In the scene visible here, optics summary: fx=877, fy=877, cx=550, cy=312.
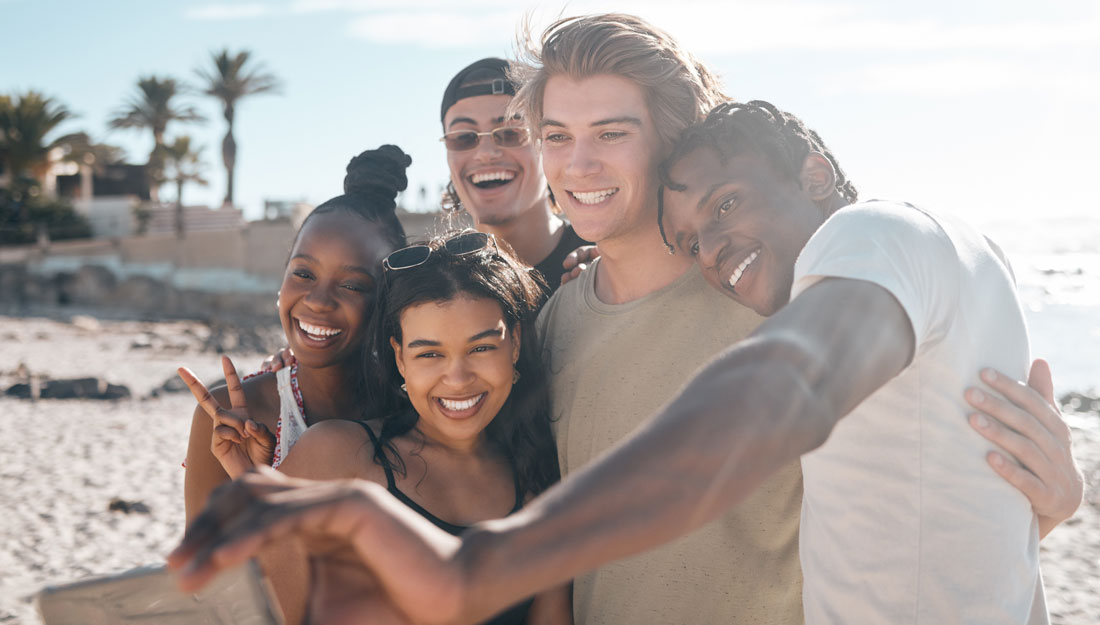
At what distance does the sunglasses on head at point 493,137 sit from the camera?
4.53 meters

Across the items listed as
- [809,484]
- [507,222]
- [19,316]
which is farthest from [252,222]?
[809,484]

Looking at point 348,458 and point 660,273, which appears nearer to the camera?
point 348,458

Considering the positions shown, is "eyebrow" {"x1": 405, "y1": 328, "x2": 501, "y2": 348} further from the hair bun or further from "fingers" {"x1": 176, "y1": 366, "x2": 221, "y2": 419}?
the hair bun

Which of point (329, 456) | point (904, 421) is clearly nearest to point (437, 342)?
point (329, 456)

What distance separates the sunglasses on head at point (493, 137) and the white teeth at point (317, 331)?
1658 millimetres

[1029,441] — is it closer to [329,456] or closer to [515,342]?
[515,342]

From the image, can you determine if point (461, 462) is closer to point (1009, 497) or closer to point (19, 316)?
point (1009, 497)

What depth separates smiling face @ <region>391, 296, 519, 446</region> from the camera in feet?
9.00

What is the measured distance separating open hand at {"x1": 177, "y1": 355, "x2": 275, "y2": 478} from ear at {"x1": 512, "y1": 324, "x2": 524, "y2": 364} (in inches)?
35.8

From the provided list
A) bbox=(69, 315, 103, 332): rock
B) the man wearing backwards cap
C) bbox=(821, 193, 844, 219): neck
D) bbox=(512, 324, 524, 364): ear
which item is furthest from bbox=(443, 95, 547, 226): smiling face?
bbox=(69, 315, 103, 332): rock

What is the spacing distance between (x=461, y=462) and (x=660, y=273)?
938 mm

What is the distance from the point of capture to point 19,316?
91.3ft

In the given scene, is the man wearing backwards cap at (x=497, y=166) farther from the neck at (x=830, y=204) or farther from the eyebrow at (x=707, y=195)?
the neck at (x=830, y=204)

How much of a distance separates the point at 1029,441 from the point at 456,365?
5.22ft
